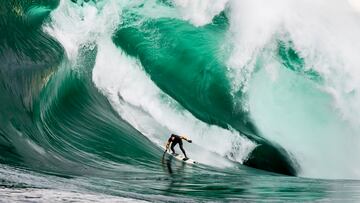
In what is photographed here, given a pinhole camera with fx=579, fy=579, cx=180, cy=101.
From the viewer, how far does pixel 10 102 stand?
11.4m

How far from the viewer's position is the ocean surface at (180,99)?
9.77 m

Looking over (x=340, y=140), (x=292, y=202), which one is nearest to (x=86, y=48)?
(x=340, y=140)

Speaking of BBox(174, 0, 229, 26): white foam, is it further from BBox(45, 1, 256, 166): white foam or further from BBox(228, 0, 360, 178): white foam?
BBox(45, 1, 256, 166): white foam

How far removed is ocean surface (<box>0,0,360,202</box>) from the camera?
32.0ft

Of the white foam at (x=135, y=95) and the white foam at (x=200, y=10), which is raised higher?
the white foam at (x=200, y=10)

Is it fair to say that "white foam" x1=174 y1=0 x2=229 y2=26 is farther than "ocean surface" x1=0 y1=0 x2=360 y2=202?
Yes

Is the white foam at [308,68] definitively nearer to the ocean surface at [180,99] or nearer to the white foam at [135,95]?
the ocean surface at [180,99]

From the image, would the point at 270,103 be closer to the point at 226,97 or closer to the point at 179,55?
the point at 226,97

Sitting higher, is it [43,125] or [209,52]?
[209,52]

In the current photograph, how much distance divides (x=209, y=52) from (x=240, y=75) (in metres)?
2.30

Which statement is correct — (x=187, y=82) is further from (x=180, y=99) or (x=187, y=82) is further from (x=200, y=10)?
(x=200, y=10)

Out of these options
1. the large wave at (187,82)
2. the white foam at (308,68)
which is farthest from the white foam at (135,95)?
the white foam at (308,68)

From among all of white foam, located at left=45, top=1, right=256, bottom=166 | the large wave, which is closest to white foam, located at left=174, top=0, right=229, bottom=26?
the large wave

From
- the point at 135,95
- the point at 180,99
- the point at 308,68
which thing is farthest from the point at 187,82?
the point at 308,68
